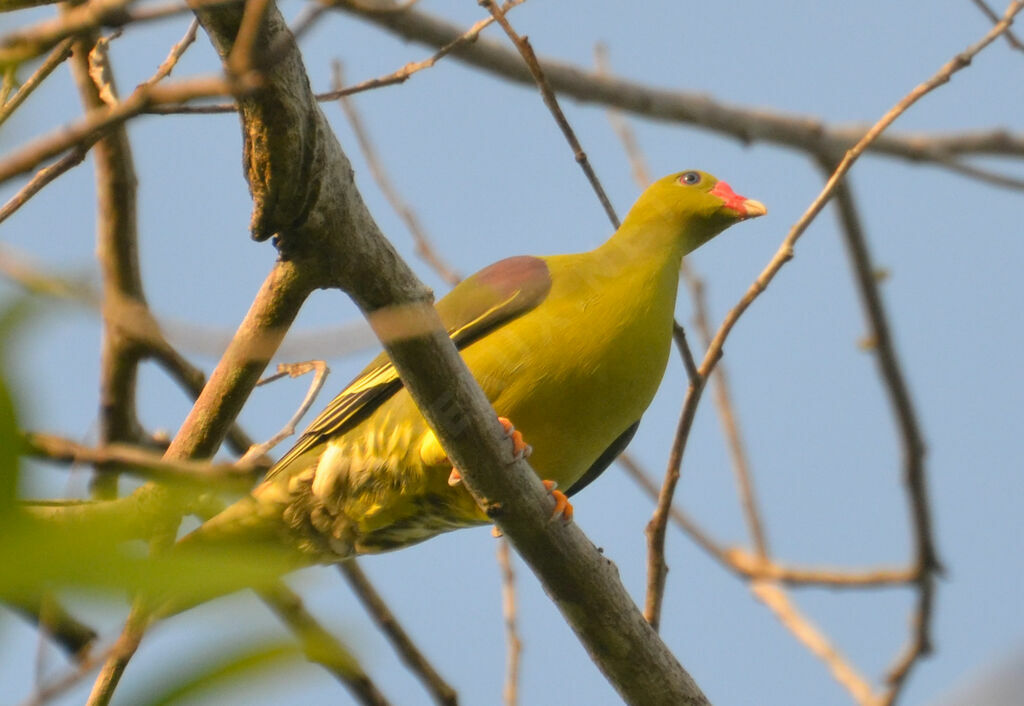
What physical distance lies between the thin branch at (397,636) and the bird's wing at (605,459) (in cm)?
77

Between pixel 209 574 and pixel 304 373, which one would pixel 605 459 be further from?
pixel 209 574

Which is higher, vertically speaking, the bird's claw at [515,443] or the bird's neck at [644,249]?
the bird's neck at [644,249]

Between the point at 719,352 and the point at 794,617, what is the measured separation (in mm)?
1447

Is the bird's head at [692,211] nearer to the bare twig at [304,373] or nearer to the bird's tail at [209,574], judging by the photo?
the bare twig at [304,373]

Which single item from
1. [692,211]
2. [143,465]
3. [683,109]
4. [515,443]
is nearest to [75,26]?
[143,465]

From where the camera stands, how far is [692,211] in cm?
427

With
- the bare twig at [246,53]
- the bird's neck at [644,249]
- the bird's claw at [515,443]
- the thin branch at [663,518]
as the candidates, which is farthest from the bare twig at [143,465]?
the bird's neck at [644,249]

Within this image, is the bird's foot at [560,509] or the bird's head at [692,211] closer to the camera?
the bird's foot at [560,509]

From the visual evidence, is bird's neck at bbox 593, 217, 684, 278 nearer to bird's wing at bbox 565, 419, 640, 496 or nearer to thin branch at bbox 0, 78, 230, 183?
bird's wing at bbox 565, 419, 640, 496

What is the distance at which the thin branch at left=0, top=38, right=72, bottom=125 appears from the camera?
1900mm

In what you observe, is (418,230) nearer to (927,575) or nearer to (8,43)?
(927,575)

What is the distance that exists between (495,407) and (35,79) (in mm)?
1602

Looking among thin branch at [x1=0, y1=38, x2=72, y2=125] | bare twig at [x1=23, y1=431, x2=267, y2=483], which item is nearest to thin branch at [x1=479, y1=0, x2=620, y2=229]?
thin branch at [x1=0, y1=38, x2=72, y2=125]

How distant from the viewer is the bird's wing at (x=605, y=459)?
12.8ft
